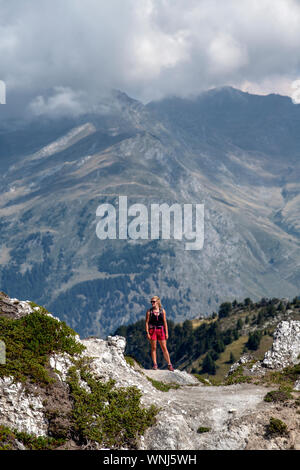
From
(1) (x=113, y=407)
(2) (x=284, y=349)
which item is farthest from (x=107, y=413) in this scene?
(2) (x=284, y=349)

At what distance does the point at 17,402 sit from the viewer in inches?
923

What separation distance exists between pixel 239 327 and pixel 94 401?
566ft

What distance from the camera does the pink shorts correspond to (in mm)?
33656

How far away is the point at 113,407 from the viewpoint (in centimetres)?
2489

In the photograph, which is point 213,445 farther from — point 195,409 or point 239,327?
point 239,327

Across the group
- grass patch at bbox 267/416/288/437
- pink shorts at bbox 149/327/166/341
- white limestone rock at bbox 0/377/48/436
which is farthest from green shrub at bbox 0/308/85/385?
grass patch at bbox 267/416/288/437

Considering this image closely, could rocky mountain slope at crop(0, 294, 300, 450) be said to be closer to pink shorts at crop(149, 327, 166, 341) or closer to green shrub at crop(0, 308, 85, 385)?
green shrub at crop(0, 308, 85, 385)

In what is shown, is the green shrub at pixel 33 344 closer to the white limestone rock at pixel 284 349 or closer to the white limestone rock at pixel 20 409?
the white limestone rock at pixel 20 409

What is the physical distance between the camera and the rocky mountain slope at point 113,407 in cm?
2288

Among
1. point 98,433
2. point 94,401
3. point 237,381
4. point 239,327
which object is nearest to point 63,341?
point 94,401

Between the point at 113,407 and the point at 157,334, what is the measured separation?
953 centimetres

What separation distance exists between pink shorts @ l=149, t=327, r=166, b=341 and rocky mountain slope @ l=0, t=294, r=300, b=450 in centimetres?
346

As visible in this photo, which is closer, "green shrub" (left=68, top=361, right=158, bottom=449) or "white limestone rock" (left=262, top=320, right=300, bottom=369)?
"green shrub" (left=68, top=361, right=158, bottom=449)
